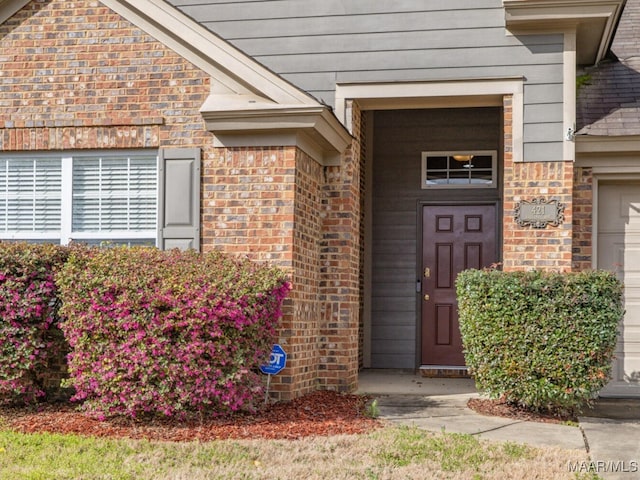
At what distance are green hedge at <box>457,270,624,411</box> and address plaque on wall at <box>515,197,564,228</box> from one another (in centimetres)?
115

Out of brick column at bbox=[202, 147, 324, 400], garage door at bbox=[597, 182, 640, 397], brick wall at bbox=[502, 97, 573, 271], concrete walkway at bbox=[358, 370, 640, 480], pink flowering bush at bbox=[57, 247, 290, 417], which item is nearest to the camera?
concrete walkway at bbox=[358, 370, 640, 480]

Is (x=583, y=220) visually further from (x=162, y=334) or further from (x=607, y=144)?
(x=162, y=334)

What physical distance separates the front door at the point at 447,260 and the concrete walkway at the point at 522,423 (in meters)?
1.19

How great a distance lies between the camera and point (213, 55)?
816 centimetres

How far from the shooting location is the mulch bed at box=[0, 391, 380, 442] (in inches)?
255

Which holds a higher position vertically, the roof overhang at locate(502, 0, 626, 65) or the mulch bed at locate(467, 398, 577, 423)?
the roof overhang at locate(502, 0, 626, 65)

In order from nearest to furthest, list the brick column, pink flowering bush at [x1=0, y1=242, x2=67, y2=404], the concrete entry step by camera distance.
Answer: pink flowering bush at [x1=0, y1=242, x2=67, y2=404] < the brick column < the concrete entry step

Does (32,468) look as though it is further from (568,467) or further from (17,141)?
(17,141)

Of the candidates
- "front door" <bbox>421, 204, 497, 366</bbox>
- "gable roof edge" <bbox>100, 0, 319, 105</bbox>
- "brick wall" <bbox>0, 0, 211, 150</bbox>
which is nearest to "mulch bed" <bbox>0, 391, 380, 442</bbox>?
"brick wall" <bbox>0, 0, 211, 150</bbox>

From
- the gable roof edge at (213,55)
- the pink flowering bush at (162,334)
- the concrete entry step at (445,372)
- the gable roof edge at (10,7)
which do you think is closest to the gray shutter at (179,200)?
the gable roof edge at (213,55)

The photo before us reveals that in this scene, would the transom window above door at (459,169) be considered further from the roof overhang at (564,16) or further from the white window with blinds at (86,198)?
Answer: the white window with blinds at (86,198)

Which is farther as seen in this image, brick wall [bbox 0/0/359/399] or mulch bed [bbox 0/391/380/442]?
brick wall [bbox 0/0/359/399]

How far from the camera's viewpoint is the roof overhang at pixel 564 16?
830 cm

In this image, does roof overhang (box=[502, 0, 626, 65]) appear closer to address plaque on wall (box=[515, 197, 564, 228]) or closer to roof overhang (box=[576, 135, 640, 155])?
roof overhang (box=[576, 135, 640, 155])
